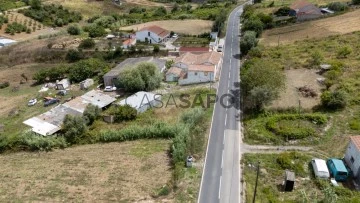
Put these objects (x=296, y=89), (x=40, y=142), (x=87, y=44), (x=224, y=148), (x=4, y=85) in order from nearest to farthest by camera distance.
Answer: (x=224, y=148) < (x=40, y=142) < (x=296, y=89) < (x=4, y=85) < (x=87, y=44)

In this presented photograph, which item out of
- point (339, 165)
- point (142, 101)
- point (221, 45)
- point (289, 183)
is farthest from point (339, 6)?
point (289, 183)

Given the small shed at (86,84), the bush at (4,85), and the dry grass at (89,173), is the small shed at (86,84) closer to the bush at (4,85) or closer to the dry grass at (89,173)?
the bush at (4,85)

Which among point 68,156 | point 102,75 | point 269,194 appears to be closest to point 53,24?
point 102,75

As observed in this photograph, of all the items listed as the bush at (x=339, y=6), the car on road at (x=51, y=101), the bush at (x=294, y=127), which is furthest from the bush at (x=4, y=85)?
the bush at (x=339, y=6)

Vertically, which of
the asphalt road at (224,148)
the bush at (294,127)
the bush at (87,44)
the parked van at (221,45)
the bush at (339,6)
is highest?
the bush at (339,6)

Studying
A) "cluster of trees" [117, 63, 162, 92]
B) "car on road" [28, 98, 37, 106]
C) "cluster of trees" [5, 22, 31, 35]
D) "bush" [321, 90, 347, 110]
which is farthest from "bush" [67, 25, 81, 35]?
"bush" [321, 90, 347, 110]

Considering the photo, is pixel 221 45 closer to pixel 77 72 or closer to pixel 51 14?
pixel 77 72

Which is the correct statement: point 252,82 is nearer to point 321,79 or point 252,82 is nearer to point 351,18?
point 321,79
